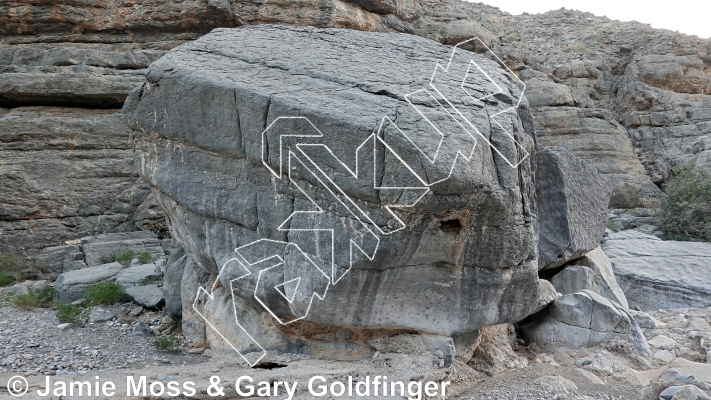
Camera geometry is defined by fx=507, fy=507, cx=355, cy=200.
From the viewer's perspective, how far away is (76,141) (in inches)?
381

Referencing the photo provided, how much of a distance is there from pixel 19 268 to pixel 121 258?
2.19 metres

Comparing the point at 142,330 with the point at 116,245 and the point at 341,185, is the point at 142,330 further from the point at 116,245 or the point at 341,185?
the point at 116,245

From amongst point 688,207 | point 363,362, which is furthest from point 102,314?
point 688,207

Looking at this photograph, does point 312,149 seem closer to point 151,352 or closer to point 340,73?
point 340,73

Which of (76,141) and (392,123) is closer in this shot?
(392,123)

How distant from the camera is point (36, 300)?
6.11 m

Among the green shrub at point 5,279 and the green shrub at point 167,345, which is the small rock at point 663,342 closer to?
the green shrub at point 167,345

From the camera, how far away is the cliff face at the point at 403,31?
9.80 meters

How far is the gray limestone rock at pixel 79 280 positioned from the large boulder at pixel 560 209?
535 cm

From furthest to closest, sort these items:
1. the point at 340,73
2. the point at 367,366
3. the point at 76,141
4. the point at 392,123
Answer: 1. the point at 76,141
2. the point at 340,73
3. the point at 367,366
4. the point at 392,123

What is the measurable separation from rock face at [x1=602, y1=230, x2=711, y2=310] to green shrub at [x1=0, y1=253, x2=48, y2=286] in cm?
891

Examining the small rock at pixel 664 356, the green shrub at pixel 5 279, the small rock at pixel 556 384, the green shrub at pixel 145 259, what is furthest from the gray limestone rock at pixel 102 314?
the small rock at pixel 664 356

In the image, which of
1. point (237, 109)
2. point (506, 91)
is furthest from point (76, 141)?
point (506, 91)

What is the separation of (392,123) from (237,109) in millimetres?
1330
